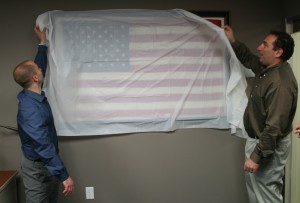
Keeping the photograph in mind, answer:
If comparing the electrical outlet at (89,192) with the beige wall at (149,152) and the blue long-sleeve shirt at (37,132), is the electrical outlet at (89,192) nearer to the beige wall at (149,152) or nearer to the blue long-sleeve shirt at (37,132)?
the beige wall at (149,152)

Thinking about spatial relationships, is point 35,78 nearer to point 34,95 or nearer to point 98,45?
point 34,95

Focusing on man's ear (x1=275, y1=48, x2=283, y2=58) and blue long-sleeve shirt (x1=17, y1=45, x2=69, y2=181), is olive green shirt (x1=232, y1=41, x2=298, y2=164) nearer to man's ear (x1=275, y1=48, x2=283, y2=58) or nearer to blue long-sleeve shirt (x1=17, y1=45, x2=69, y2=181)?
man's ear (x1=275, y1=48, x2=283, y2=58)

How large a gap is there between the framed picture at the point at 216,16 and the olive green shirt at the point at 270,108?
1.90ft

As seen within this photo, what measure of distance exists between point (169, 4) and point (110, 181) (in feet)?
4.90

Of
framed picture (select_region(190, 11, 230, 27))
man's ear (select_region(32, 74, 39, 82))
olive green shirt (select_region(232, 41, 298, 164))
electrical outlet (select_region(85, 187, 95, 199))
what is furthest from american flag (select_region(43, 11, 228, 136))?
electrical outlet (select_region(85, 187, 95, 199))

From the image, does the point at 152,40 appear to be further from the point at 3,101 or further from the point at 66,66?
the point at 3,101

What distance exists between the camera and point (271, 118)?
1.71m

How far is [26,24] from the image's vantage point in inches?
82.4

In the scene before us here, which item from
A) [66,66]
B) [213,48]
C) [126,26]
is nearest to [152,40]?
[126,26]

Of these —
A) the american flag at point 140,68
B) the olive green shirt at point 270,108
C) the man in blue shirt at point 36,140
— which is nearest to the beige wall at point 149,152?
the american flag at point 140,68

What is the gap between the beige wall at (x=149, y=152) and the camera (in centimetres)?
213

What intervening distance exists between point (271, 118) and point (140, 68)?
0.99 metres

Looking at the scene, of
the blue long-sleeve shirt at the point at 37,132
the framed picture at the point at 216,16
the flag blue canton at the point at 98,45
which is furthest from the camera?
the framed picture at the point at 216,16

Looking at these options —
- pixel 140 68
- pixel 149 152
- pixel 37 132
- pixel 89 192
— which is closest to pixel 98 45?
pixel 140 68
